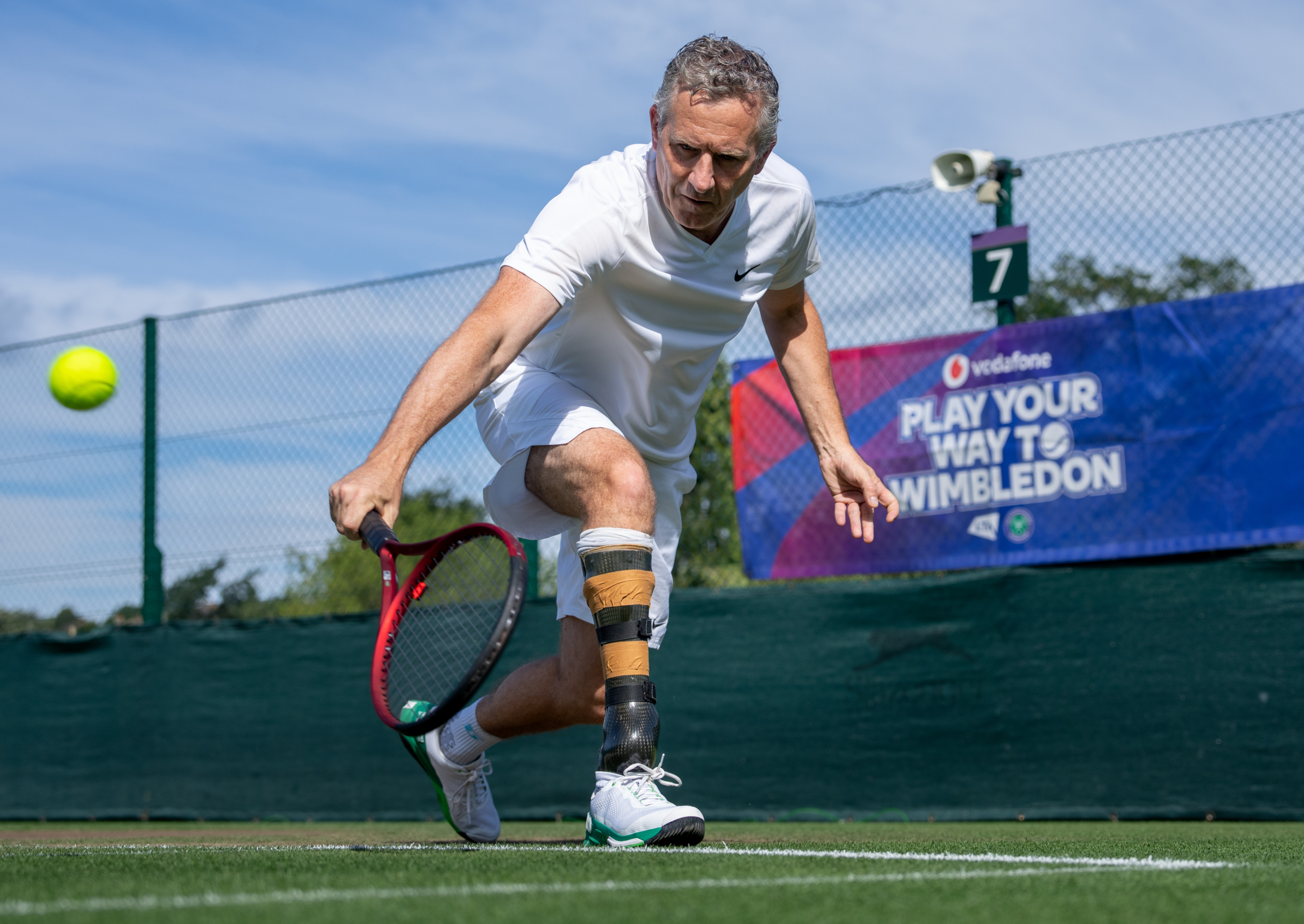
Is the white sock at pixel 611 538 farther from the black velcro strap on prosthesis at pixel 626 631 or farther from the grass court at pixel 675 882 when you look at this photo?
the grass court at pixel 675 882

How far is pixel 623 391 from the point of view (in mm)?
3299

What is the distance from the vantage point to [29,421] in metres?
7.53

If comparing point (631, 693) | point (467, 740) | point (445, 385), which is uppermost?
point (445, 385)

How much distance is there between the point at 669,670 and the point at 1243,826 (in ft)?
7.69

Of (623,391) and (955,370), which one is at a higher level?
(955,370)

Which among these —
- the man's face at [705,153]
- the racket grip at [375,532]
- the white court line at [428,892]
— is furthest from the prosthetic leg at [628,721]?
the man's face at [705,153]

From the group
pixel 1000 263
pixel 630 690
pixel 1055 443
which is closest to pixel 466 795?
pixel 630 690

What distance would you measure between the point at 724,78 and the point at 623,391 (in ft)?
2.71

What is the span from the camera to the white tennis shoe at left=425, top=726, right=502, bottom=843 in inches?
143

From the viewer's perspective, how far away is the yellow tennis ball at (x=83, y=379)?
693 centimetres

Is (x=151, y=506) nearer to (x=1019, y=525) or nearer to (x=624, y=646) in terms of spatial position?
(x=1019, y=525)

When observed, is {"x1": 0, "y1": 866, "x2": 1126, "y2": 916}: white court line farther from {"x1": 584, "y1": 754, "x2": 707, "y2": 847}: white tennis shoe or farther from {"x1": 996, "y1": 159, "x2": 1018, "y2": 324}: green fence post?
{"x1": 996, "y1": 159, "x2": 1018, "y2": 324}: green fence post

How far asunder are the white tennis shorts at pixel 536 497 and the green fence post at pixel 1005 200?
101 inches

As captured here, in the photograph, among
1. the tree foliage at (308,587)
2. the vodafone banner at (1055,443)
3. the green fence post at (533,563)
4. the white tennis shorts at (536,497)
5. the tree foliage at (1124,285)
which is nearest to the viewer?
the white tennis shorts at (536,497)
